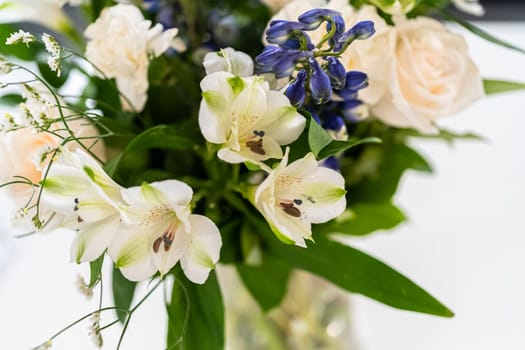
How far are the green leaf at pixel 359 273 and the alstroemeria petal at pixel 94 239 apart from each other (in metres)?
0.22

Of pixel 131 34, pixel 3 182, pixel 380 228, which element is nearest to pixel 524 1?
pixel 380 228

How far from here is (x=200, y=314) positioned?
565 mm

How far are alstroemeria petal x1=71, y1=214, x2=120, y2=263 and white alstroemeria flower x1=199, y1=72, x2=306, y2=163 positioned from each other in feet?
0.25

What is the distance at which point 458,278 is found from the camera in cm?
95

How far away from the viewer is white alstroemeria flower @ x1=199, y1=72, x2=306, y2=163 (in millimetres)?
394

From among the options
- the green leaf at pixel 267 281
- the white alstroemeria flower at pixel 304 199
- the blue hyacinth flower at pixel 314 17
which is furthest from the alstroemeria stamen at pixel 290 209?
the green leaf at pixel 267 281

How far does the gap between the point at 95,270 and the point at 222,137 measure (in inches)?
4.6

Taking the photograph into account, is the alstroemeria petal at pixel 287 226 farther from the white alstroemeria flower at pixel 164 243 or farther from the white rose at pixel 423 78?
the white rose at pixel 423 78

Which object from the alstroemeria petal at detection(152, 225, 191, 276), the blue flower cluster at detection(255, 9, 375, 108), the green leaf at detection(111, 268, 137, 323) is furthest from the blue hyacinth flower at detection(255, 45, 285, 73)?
the green leaf at detection(111, 268, 137, 323)

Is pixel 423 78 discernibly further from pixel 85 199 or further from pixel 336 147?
pixel 85 199

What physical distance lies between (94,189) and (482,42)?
983 millimetres

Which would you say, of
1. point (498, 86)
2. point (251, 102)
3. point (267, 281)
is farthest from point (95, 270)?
point (498, 86)

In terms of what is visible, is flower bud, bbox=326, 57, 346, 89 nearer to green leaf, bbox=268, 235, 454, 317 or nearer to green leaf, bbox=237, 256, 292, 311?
green leaf, bbox=268, 235, 454, 317

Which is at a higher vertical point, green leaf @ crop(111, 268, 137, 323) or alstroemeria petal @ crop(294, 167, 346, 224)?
alstroemeria petal @ crop(294, 167, 346, 224)
